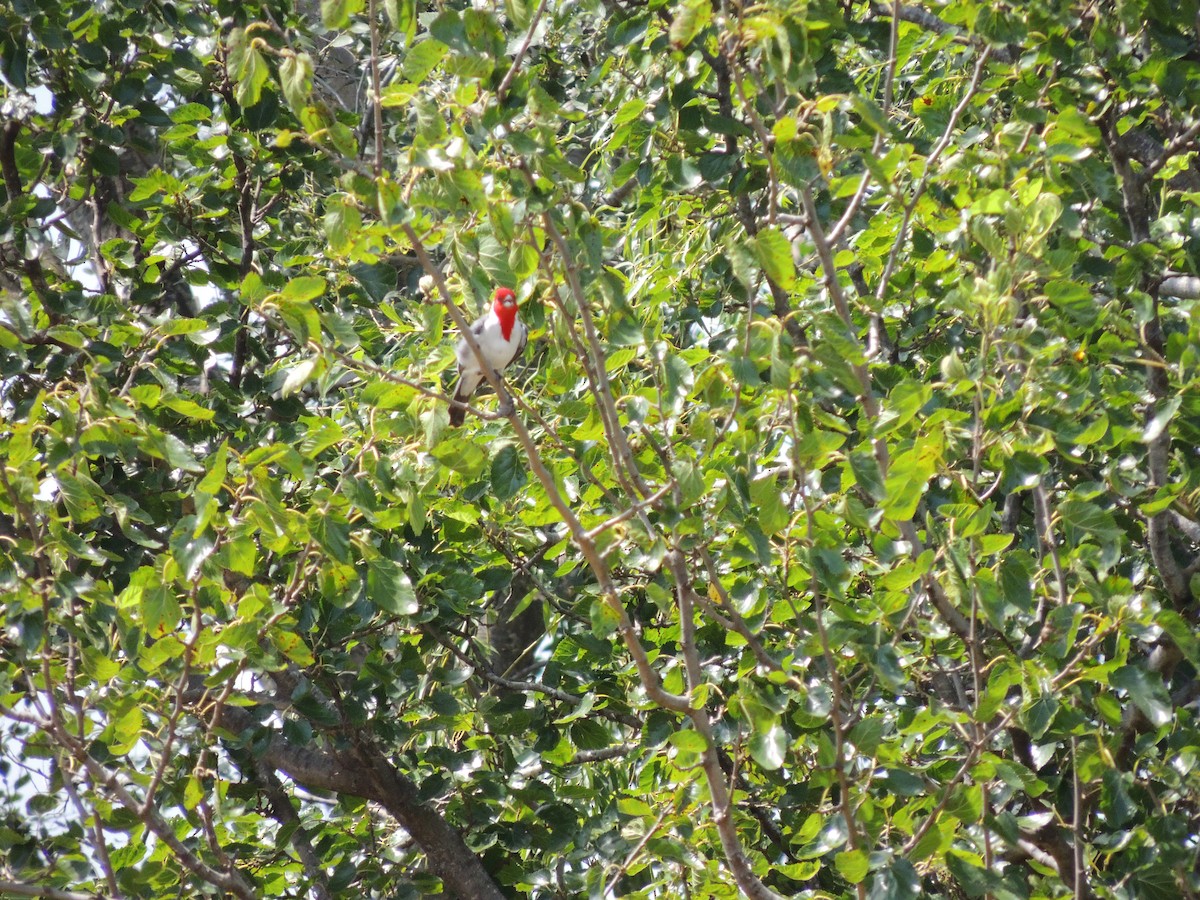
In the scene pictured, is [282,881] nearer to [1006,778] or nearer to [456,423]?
[456,423]

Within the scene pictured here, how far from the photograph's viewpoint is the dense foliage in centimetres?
259

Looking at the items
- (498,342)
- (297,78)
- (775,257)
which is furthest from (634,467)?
(498,342)

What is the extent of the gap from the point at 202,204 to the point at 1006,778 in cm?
299

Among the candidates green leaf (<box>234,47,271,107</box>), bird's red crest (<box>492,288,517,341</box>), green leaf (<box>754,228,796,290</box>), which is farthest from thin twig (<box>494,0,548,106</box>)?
bird's red crest (<box>492,288,517,341</box>)

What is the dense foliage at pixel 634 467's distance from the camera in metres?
2.59

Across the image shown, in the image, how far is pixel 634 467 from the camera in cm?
275

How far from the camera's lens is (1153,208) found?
421 centimetres

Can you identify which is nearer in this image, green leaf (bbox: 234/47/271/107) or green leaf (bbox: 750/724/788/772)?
green leaf (bbox: 234/47/271/107)

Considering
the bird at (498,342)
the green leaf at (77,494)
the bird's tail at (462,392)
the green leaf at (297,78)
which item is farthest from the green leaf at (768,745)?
the bird at (498,342)

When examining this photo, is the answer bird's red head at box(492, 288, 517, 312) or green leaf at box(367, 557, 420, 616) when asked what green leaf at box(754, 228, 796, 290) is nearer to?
green leaf at box(367, 557, 420, 616)

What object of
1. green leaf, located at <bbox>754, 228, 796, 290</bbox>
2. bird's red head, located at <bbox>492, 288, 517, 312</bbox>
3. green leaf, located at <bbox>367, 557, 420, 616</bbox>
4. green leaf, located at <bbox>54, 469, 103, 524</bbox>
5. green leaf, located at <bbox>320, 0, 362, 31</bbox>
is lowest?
green leaf, located at <bbox>754, 228, 796, 290</bbox>

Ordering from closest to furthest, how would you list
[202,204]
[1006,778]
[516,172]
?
[516,172] < [1006,778] < [202,204]

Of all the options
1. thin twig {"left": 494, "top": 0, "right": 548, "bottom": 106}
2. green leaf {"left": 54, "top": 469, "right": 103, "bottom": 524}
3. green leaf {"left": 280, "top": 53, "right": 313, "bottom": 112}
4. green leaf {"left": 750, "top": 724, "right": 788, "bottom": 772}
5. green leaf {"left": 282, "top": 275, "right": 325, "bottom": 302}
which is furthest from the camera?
green leaf {"left": 54, "top": 469, "right": 103, "bottom": 524}

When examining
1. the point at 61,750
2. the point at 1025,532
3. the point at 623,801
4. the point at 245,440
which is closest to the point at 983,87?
the point at 1025,532
